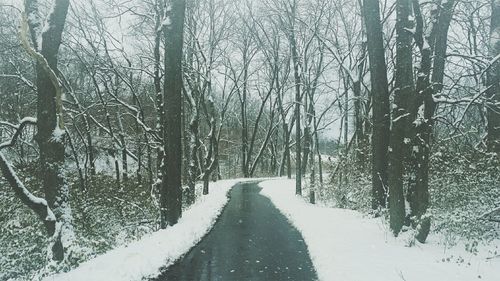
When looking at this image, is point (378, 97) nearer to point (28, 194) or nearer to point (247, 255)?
point (247, 255)

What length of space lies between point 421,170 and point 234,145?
5973 cm

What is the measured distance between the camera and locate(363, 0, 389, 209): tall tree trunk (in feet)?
43.2

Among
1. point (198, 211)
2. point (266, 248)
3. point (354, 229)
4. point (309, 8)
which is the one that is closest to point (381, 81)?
point (354, 229)

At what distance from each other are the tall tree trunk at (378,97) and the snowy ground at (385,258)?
151cm

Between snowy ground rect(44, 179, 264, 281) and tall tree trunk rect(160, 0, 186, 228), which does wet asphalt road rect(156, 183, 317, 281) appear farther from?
tall tree trunk rect(160, 0, 186, 228)

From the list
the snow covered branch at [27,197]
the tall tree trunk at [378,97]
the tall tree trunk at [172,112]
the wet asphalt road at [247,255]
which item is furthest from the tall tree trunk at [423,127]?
the snow covered branch at [27,197]

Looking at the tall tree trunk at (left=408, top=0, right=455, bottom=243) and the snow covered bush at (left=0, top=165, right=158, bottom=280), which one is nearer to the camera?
the tall tree trunk at (left=408, top=0, right=455, bottom=243)

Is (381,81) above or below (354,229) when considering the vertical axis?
above

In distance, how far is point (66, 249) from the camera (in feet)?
32.6

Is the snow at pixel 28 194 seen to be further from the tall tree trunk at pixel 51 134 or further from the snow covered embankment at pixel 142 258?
the snow covered embankment at pixel 142 258

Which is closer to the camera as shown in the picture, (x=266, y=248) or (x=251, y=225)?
(x=266, y=248)

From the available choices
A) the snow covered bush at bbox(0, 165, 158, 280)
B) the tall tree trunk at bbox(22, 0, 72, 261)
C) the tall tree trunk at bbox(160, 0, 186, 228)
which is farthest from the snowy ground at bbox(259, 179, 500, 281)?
the tall tree trunk at bbox(22, 0, 72, 261)

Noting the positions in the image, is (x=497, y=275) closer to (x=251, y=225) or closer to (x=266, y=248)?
(x=266, y=248)

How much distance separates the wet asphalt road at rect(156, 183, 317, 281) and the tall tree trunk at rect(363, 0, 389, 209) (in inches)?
116
